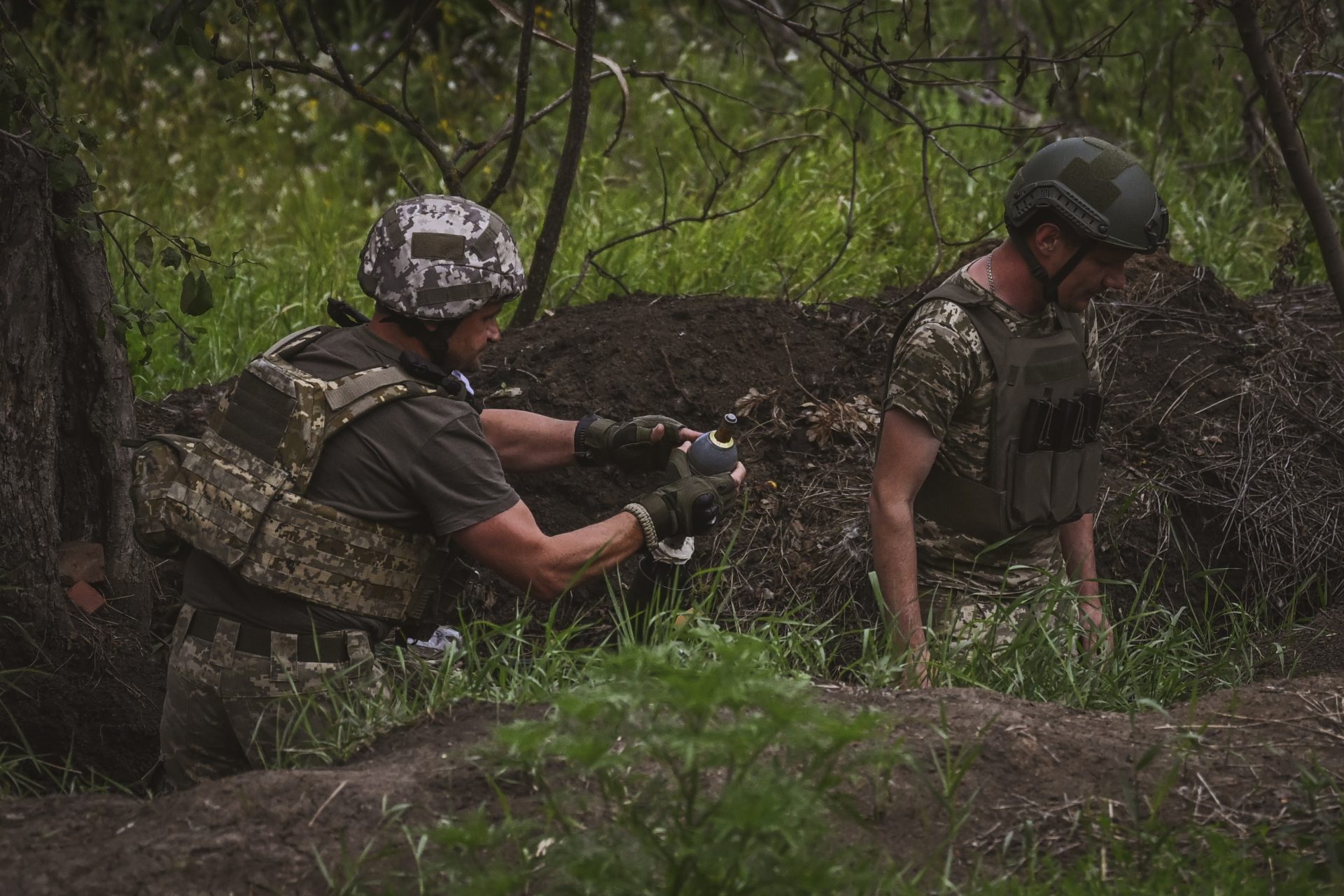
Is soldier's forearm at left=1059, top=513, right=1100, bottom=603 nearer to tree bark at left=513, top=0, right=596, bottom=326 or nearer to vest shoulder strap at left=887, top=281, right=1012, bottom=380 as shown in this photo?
vest shoulder strap at left=887, top=281, right=1012, bottom=380

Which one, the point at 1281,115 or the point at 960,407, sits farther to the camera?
the point at 1281,115

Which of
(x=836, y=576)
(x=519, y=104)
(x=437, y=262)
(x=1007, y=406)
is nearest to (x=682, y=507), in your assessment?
(x=437, y=262)

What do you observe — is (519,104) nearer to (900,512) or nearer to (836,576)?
(836,576)

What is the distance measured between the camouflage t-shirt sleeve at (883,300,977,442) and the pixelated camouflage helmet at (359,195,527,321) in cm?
96

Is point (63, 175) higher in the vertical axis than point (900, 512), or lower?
higher

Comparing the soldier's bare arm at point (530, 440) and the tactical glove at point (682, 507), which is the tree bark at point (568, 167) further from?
the tactical glove at point (682, 507)

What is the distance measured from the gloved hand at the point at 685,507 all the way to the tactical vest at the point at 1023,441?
681 mm

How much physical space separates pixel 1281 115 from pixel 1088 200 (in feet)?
3.05

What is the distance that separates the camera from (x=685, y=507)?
334 cm

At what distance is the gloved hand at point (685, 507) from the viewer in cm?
334

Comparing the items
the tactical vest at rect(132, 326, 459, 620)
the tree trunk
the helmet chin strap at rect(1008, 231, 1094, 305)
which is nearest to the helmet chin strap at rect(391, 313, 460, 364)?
the tactical vest at rect(132, 326, 459, 620)

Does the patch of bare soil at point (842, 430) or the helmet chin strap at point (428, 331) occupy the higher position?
the helmet chin strap at point (428, 331)

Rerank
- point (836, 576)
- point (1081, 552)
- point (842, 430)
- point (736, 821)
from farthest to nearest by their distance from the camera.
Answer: point (842, 430) → point (836, 576) → point (1081, 552) → point (736, 821)

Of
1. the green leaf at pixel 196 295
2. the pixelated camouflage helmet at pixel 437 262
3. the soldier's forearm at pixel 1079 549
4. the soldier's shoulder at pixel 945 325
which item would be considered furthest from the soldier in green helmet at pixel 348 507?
the soldier's forearm at pixel 1079 549
